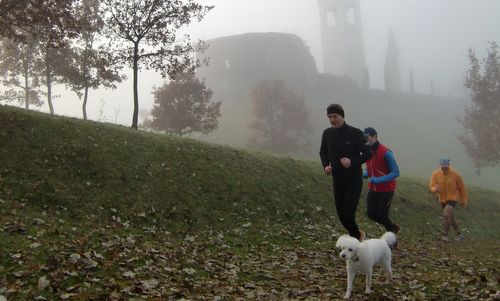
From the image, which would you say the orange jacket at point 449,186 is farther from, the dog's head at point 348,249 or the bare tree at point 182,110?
the bare tree at point 182,110

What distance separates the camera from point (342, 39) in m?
163

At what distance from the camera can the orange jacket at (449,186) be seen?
40.8ft

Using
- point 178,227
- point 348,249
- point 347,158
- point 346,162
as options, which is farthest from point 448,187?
point 178,227

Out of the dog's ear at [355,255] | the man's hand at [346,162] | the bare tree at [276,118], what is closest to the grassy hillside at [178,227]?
the dog's ear at [355,255]

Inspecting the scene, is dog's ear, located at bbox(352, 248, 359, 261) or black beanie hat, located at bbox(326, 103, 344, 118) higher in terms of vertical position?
black beanie hat, located at bbox(326, 103, 344, 118)

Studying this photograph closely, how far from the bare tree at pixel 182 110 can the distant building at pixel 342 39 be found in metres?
119

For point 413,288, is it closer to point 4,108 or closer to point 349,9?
point 4,108

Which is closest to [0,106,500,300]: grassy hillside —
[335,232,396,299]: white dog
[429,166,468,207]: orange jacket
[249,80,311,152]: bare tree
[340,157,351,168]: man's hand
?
[335,232,396,299]: white dog

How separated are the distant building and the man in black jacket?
15505cm

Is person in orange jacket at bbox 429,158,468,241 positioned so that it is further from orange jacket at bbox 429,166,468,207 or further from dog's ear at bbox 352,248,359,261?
dog's ear at bbox 352,248,359,261

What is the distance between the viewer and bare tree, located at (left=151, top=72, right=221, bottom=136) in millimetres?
46719

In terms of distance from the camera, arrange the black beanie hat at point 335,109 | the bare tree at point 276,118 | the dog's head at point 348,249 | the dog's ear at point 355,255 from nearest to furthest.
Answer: the dog's head at point 348,249 < the dog's ear at point 355,255 < the black beanie hat at point 335,109 < the bare tree at point 276,118

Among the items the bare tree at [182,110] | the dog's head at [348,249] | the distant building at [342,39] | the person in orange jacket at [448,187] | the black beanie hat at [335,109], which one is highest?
the distant building at [342,39]

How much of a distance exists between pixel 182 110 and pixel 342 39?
13066 centimetres
